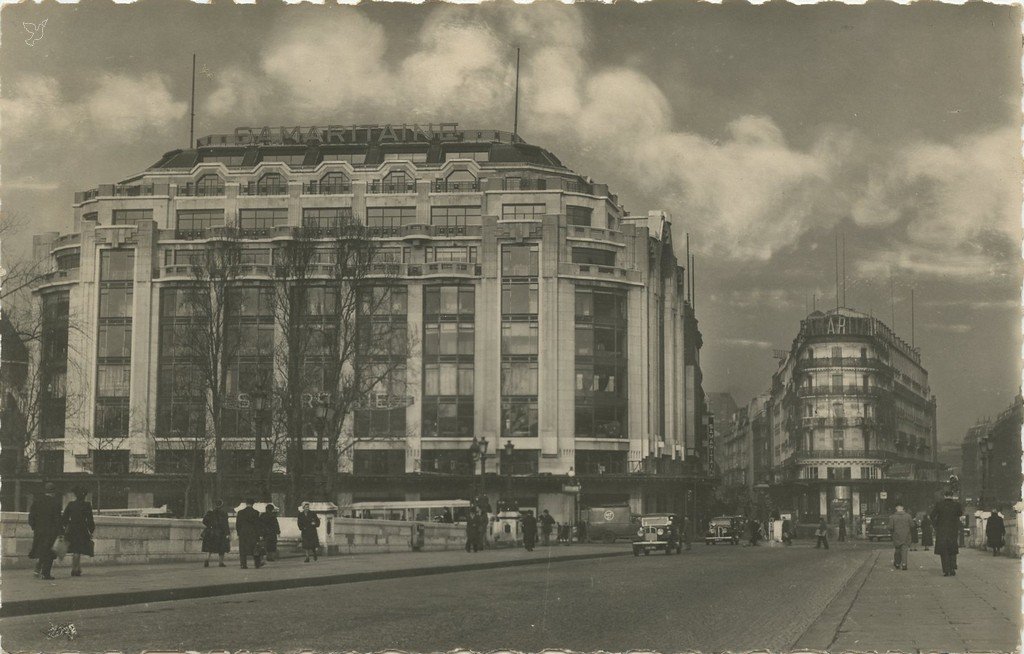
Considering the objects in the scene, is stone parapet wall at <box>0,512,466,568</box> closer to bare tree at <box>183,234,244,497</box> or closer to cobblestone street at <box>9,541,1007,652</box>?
cobblestone street at <box>9,541,1007,652</box>

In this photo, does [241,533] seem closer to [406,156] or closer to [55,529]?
[55,529]

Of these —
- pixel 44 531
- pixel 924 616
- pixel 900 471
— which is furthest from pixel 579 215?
pixel 924 616

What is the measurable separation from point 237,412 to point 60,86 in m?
55.7

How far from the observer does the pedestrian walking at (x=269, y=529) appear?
30.0m

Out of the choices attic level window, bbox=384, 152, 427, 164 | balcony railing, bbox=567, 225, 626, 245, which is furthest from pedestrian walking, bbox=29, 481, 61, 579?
attic level window, bbox=384, 152, 427, 164

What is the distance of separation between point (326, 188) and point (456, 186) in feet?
26.7

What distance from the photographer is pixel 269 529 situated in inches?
1198

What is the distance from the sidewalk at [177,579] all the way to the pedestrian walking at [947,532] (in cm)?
1028

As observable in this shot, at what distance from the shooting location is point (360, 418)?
8006cm

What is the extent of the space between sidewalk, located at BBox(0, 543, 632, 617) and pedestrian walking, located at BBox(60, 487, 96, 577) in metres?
0.35

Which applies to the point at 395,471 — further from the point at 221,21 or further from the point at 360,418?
the point at 221,21

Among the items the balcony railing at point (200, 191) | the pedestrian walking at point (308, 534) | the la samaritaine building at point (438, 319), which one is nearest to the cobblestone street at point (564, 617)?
the pedestrian walking at point (308, 534)

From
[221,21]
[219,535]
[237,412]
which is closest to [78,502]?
[219,535]

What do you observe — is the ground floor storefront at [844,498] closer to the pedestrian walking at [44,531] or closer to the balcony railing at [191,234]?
the balcony railing at [191,234]
